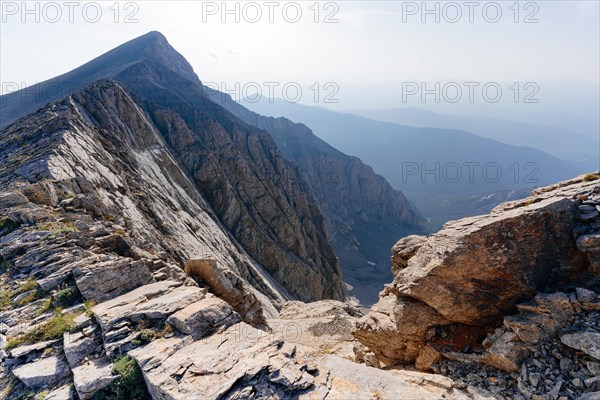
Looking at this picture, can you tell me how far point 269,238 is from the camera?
77375 mm

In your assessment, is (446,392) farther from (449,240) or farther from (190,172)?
(190,172)

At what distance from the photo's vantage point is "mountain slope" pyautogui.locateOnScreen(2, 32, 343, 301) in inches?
2906

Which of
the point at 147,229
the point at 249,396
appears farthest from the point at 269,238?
the point at 249,396

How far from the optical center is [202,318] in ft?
42.6

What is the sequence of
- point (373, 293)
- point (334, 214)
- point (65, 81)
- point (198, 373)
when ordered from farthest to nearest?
point (334, 214), point (373, 293), point (65, 81), point (198, 373)

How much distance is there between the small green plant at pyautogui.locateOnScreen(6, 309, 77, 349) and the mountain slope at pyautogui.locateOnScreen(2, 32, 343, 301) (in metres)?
47.4

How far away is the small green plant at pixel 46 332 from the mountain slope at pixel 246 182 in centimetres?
4743

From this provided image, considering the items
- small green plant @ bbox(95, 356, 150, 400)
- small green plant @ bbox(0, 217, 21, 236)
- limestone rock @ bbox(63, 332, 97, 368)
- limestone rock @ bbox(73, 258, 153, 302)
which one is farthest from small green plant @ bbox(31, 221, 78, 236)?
small green plant @ bbox(95, 356, 150, 400)

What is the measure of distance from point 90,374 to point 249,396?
5351 mm

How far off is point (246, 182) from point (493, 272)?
75.4m

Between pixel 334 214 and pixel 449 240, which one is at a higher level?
pixel 449 240

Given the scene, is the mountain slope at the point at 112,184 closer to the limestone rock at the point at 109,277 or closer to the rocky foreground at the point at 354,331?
the limestone rock at the point at 109,277

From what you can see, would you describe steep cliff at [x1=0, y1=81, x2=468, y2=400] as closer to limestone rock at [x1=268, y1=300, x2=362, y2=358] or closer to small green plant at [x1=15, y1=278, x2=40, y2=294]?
small green plant at [x1=15, y1=278, x2=40, y2=294]

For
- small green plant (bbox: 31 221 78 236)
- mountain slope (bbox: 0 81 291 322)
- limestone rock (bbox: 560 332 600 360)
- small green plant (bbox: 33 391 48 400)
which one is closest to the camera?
small green plant (bbox: 33 391 48 400)
